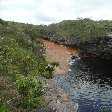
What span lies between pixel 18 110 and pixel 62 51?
2383 inches

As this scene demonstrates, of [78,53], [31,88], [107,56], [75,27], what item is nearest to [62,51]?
[78,53]

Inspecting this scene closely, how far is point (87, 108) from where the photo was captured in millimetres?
44000

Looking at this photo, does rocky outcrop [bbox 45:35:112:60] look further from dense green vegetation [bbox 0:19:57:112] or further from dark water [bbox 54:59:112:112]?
dense green vegetation [bbox 0:19:57:112]

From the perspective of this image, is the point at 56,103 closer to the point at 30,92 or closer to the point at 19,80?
the point at 30,92

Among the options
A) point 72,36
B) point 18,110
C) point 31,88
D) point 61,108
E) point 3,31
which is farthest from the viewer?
point 72,36

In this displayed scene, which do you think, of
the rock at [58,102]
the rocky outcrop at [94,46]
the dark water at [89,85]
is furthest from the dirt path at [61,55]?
the rock at [58,102]

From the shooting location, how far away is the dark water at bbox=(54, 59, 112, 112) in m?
45.2

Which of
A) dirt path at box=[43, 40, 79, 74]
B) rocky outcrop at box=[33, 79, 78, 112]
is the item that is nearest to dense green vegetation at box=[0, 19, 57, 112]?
rocky outcrop at box=[33, 79, 78, 112]

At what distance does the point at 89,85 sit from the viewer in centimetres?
5562

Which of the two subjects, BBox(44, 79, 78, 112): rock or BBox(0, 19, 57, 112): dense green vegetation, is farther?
BBox(44, 79, 78, 112): rock

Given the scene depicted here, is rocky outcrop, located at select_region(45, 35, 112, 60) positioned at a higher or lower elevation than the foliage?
higher

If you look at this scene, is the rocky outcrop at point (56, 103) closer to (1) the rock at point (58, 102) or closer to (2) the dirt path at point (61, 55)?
(1) the rock at point (58, 102)

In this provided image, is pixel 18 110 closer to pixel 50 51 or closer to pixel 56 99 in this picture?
pixel 56 99

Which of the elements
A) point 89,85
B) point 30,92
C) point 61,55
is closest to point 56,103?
point 30,92
